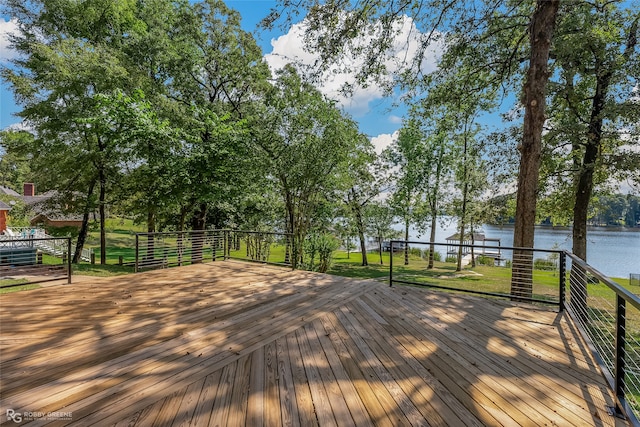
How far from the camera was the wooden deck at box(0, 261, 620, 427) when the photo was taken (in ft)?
5.74

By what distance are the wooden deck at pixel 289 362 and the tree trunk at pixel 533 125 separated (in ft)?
4.83

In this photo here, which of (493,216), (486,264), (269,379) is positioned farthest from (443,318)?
(486,264)

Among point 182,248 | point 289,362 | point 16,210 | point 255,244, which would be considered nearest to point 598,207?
point 255,244

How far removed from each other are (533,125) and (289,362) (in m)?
5.26

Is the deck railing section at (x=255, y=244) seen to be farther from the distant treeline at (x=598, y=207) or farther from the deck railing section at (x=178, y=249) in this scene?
the distant treeline at (x=598, y=207)

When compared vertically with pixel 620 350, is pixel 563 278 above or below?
above

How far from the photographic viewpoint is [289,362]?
7.72 ft

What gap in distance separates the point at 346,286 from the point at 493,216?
5886 millimetres

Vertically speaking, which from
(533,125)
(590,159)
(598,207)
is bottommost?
(598,207)

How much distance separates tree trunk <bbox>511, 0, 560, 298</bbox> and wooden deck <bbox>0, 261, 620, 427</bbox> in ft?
4.83

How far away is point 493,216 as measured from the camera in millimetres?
8406

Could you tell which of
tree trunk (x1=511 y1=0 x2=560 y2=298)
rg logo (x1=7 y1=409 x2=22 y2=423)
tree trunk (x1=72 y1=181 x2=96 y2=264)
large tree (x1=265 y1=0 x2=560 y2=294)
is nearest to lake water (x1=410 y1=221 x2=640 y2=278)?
tree trunk (x1=511 y1=0 x2=560 y2=298)

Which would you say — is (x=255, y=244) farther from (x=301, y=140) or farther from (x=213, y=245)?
(x=301, y=140)

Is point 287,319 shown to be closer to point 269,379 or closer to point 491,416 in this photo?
point 269,379
